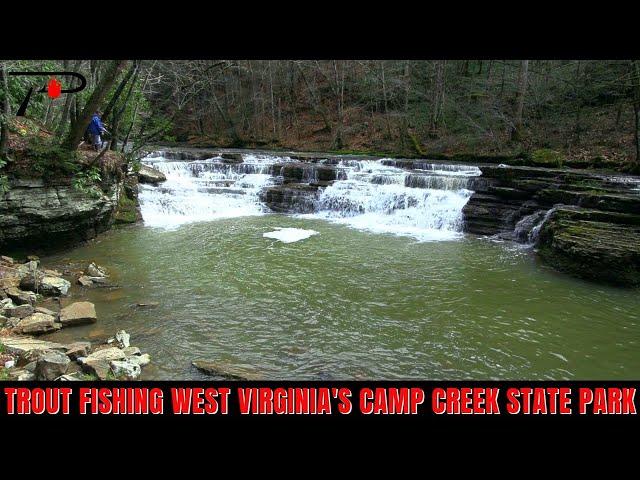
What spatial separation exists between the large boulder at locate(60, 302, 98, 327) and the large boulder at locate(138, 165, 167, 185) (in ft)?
35.1

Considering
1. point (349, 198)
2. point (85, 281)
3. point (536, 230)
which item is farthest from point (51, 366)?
point (349, 198)

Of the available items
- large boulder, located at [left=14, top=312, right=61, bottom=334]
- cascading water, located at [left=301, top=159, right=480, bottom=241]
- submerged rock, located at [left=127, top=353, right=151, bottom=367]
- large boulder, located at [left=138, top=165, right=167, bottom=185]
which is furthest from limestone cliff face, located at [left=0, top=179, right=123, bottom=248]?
cascading water, located at [left=301, top=159, right=480, bottom=241]

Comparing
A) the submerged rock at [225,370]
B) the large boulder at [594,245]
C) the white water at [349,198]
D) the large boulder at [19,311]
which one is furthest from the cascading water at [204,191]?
the large boulder at [594,245]

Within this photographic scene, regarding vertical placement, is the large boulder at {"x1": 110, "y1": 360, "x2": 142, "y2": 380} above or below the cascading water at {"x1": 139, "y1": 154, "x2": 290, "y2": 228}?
below

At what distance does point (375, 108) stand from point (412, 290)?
77.6ft

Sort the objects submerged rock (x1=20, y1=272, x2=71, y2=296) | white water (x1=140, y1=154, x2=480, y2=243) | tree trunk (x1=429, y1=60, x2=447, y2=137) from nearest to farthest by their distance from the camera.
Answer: submerged rock (x1=20, y1=272, x2=71, y2=296)
white water (x1=140, y1=154, x2=480, y2=243)
tree trunk (x1=429, y1=60, x2=447, y2=137)

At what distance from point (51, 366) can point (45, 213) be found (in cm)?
583

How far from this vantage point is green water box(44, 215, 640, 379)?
5.53 meters

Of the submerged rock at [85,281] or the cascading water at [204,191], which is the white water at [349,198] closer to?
the cascading water at [204,191]

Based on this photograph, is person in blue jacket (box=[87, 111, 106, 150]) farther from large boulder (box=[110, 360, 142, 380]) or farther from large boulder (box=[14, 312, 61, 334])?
large boulder (box=[110, 360, 142, 380])

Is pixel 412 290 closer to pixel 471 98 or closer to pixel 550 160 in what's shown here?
pixel 550 160

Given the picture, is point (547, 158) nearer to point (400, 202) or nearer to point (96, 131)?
point (400, 202)

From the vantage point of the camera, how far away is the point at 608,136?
19.0m

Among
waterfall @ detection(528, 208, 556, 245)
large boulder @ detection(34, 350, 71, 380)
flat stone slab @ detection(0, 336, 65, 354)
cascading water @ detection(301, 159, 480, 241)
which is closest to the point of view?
large boulder @ detection(34, 350, 71, 380)
